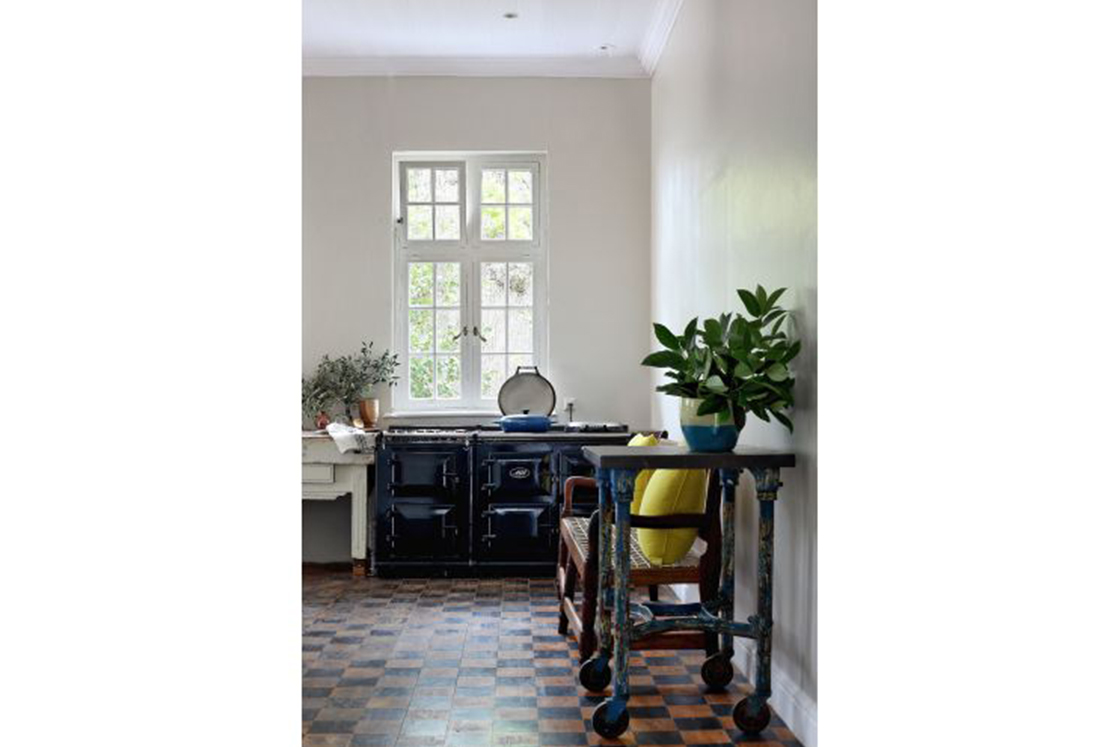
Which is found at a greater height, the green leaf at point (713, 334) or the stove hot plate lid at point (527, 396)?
the green leaf at point (713, 334)

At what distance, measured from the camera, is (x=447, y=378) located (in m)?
7.10

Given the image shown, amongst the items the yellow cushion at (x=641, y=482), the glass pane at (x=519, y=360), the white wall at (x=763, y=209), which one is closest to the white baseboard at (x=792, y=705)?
the white wall at (x=763, y=209)

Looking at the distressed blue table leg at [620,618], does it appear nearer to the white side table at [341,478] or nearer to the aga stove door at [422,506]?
the aga stove door at [422,506]

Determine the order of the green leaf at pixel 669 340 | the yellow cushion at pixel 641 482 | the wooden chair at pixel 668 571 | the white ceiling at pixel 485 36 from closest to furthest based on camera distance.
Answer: the green leaf at pixel 669 340 → the wooden chair at pixel 668 571 → the yellow cushion at pixel 641 482 → the white ceiling at pixel 485 36

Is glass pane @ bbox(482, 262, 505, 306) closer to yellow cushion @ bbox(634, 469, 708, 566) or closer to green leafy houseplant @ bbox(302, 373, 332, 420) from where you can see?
green leafy houseplant @ bbox(302, 373, 332, 420)

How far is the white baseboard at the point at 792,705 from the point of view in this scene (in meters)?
3.21

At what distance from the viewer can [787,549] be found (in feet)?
11.8

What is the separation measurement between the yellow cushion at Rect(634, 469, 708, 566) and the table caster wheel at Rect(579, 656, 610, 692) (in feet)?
1.41

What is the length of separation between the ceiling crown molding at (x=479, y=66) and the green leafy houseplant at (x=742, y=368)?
151 inches
